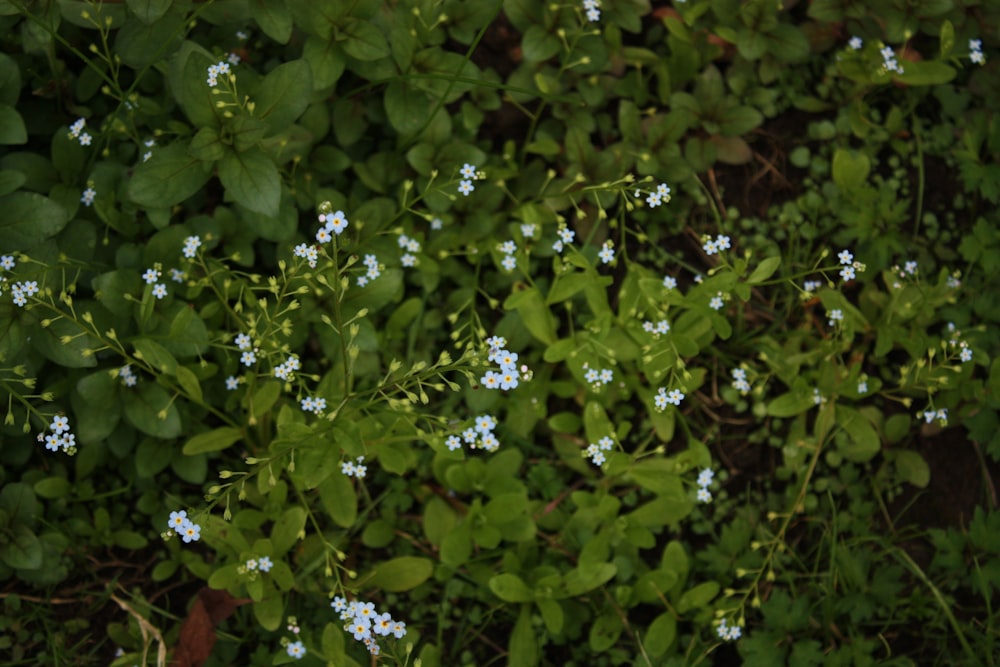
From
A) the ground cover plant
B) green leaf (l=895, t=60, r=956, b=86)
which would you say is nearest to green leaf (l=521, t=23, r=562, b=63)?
the ground cover plant

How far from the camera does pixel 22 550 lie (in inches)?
131

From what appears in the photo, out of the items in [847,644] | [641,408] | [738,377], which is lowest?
[847,644]

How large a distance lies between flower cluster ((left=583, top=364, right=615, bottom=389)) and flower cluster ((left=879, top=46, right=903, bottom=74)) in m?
1.89

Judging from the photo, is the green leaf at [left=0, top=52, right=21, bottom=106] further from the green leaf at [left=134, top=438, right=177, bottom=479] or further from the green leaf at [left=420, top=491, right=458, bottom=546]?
the green leaf at [left=420, top=491, right=458, bottom=546]

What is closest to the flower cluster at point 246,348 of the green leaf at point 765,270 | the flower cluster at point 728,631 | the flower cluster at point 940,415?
the green leaf at point 765,270

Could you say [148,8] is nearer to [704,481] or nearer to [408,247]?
[408,247]

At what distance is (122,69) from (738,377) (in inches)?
115

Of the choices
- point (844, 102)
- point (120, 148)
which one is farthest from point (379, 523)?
point (844, 102)

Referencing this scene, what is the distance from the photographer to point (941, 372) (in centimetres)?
377

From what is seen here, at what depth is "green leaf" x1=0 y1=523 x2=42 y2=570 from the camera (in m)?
3.29

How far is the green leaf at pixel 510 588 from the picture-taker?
3408 millimetres

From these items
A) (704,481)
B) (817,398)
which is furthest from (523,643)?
(817,398)

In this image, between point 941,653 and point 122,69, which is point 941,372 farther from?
point 122,69

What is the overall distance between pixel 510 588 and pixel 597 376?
0.90m
